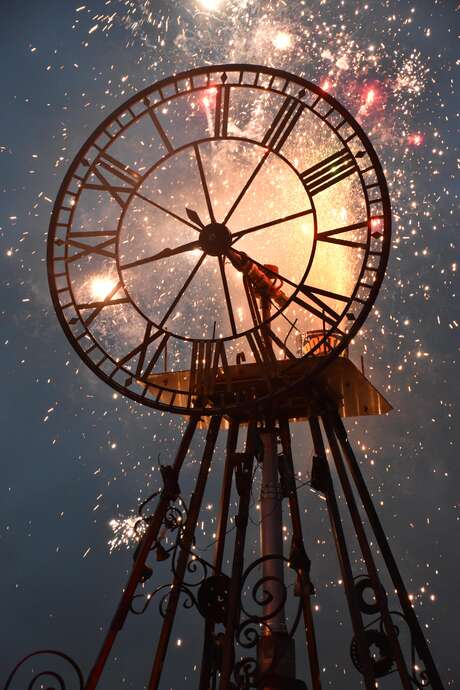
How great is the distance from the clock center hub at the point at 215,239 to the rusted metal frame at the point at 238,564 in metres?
1.73

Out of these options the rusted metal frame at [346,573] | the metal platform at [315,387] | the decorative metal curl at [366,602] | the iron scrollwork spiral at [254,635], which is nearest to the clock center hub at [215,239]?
the metal platform at [315,387]

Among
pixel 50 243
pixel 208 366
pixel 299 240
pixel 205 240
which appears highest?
pixel 299 240

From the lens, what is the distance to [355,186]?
31.9 feet

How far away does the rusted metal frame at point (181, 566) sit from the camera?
519 cm

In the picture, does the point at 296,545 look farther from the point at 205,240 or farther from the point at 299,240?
the point at 299,240

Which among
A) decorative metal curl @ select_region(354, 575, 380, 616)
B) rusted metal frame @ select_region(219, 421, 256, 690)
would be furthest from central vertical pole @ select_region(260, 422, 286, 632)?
decorative metal curl @ select_region(354, 575, 380, 616)

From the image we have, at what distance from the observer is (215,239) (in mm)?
5859

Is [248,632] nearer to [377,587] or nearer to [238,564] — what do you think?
[238,564]

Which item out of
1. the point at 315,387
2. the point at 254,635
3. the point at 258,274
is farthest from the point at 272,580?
the point at 258,274

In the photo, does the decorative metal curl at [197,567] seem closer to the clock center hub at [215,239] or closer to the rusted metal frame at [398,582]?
the rusted metal frame at [398,582]

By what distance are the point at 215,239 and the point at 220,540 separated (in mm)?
2974

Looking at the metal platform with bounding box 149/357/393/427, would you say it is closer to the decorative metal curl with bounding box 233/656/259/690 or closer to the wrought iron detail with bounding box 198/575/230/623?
the wrought iron detail with bounding box 198/575/230/623

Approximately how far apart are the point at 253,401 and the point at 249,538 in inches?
723


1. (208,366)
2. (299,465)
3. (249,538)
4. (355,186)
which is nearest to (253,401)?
(208,366)
